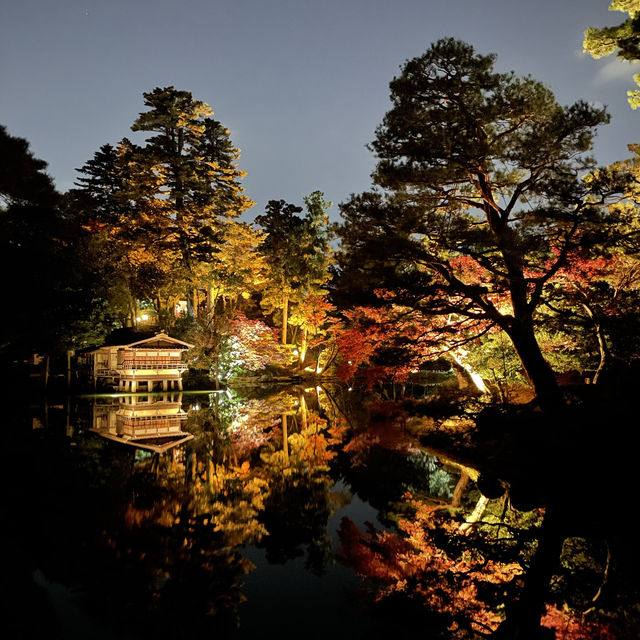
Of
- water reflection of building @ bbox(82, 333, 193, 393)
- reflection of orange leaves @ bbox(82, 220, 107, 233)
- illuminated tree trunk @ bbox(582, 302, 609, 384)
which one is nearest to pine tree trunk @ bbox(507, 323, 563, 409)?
illuminated tree trunk @ bbox(582, 302, 609, 384)

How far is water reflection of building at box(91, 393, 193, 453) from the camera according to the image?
10508mm

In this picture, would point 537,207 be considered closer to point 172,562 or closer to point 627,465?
point 627,465

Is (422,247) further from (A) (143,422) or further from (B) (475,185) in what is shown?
(A) (143,422)

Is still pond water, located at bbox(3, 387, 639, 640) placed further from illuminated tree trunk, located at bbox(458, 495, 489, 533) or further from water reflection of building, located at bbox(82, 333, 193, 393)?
water reflection of building, located at bbox(82, 333, 193, 393)

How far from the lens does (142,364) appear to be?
891 inches

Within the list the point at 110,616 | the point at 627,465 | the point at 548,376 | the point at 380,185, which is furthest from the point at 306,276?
the point at 110,616

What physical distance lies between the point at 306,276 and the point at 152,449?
72.1ft

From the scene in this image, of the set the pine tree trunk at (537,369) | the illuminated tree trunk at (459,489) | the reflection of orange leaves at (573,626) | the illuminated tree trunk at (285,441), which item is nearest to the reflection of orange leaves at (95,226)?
the illuminated tree trunk at (285,441)

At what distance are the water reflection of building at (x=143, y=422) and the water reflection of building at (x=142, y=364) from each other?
10.3 feet

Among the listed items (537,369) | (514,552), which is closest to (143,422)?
(537,369)

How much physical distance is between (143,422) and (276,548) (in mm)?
9606

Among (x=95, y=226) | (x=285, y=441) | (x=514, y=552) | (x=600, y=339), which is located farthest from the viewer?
(x=95, y=226)

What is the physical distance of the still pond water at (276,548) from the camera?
363cm

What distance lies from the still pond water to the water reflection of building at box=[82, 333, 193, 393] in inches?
513
